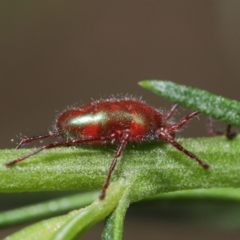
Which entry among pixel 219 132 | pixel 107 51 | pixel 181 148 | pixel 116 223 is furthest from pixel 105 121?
pixel 107 51

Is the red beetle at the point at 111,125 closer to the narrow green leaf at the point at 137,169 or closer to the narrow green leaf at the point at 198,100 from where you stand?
the narrow green leaf at the point at 137,169

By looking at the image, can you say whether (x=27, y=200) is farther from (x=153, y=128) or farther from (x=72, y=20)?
(x=72, y=20)

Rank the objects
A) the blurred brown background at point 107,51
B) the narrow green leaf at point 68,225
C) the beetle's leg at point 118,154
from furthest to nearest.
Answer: the blurred brown background at point 107,51 < the beetle's leg at point 118,154 < the narrow green leaf at point 68,225

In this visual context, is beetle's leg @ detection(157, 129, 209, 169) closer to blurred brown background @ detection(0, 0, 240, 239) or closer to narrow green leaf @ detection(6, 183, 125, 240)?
narrow green leaf @ detection(6, 183, 125, 240)

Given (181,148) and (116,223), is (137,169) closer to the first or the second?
(181,148)

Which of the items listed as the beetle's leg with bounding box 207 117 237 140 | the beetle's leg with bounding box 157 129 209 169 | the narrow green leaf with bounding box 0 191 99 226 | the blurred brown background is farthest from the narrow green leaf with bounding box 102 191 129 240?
the blurred brown background

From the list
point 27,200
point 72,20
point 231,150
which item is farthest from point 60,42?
point 231,150

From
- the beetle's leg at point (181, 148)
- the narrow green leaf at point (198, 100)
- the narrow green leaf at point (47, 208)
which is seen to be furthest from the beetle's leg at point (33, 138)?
the narrow green leaf at point (198, 100)
